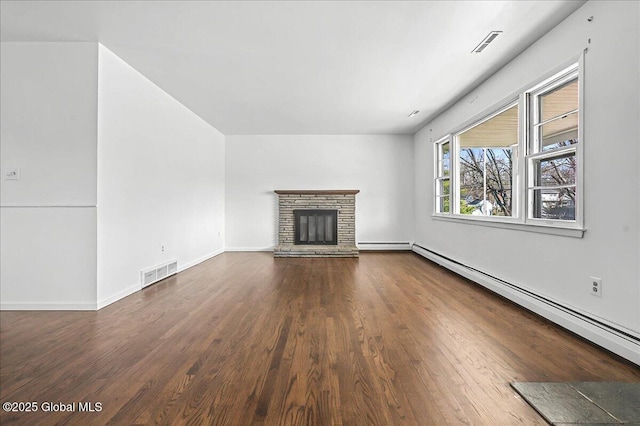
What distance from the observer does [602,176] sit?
2320mm

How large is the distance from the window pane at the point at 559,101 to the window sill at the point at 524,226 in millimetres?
1060

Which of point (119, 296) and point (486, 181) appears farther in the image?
point (486, 181)

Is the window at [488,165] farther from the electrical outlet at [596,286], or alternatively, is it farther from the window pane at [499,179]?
the electrical outlet at [596,286]

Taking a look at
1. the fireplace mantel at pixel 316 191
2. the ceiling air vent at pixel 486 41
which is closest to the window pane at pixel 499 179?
the ceiling air vent at pixel 486 41

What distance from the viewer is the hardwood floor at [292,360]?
5.07 ft

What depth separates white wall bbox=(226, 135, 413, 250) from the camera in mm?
7207

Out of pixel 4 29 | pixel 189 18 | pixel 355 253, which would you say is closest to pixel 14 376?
pixel 189 18

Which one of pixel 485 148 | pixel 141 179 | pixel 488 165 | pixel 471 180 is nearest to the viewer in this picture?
pixel 141 179

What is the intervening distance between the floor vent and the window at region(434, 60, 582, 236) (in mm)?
4364

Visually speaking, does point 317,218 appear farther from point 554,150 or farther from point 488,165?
point 554,150

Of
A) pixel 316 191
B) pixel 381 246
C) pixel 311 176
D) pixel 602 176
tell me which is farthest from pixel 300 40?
pixel 381 246

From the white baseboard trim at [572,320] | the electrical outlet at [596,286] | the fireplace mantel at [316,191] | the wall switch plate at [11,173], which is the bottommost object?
the white baseboard trim at [572,320]

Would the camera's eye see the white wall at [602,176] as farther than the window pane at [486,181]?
No

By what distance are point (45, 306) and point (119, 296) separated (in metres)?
0.62
